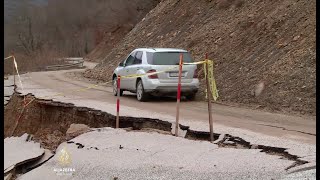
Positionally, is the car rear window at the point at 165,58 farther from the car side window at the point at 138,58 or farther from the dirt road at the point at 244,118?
the dirt road at the point at 244,118

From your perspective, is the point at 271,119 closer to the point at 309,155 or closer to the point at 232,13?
the point at 309,155

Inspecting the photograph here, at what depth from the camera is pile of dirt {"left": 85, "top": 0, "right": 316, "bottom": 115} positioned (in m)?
13.1

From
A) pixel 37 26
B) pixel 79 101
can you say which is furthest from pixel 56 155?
pixel 37 26

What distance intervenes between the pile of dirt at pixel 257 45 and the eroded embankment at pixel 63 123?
407 cm

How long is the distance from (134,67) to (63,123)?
3142mm

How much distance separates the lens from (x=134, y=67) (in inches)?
591

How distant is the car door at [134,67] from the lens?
1480 centimetres

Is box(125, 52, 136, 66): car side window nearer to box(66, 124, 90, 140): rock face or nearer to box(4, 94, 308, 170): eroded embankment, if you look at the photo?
box(4, 94, 308, 170): eroded embankment

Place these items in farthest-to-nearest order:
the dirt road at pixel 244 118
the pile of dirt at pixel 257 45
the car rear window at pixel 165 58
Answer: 1. the car rear window at pixel 165 58
2. the pile of dirt at pixel 257 45
3. the dirt road at pixel 244 118

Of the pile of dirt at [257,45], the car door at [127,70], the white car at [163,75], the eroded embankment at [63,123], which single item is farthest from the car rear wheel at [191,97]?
the eroded embankment at [63,123]

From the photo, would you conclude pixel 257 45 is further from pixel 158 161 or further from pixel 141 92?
pixel 158 161

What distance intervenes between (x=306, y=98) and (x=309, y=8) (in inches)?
214

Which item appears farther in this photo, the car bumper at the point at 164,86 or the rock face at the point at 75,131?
the car bumper at the point at 164,86

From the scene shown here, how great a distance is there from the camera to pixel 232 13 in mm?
21031
